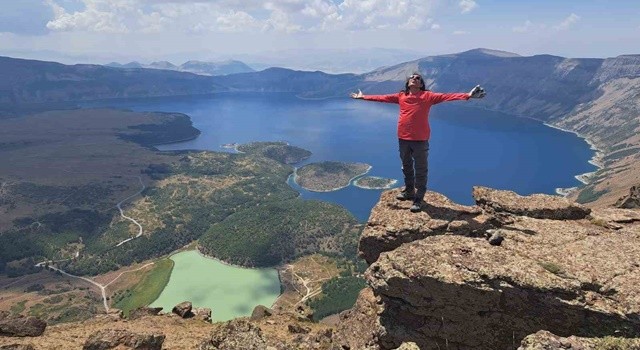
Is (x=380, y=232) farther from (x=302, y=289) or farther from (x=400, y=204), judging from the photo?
(x=302, y=289)

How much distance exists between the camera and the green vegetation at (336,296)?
130 meters

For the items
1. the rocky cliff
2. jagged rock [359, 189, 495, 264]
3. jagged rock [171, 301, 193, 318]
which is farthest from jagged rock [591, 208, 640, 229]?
jagged rock [171, 301, 193, 318]

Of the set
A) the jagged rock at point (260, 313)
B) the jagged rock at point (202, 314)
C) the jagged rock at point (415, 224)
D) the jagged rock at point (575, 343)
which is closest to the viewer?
the jagged rock at point (575, 343)

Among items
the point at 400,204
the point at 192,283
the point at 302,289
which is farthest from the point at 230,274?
the point at 400,204

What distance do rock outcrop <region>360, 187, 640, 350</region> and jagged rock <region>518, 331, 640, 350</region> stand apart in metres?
1.84

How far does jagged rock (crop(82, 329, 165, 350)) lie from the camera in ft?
72.4

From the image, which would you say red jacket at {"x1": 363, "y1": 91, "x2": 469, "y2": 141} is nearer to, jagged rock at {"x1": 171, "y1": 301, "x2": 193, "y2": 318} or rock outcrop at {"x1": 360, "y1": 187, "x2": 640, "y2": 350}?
rock outcrop at {"x1": 360, "y1": 187, "x2": 640, "y2": 350}

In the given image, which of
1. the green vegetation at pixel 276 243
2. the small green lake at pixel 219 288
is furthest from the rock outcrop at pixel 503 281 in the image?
the green vegetation at pixel 276 243

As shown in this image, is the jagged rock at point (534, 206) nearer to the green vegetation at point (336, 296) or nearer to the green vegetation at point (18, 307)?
the green vegetation at point (336, 296)

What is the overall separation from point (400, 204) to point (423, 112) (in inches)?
212

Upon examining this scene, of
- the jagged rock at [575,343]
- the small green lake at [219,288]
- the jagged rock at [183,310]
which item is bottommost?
the small green lake at [219,288]

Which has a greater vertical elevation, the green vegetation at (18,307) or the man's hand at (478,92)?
the man's hand at (478,92)

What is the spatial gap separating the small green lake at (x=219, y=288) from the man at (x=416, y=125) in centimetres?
12154

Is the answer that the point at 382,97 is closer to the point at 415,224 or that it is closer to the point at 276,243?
the point at 415,224
